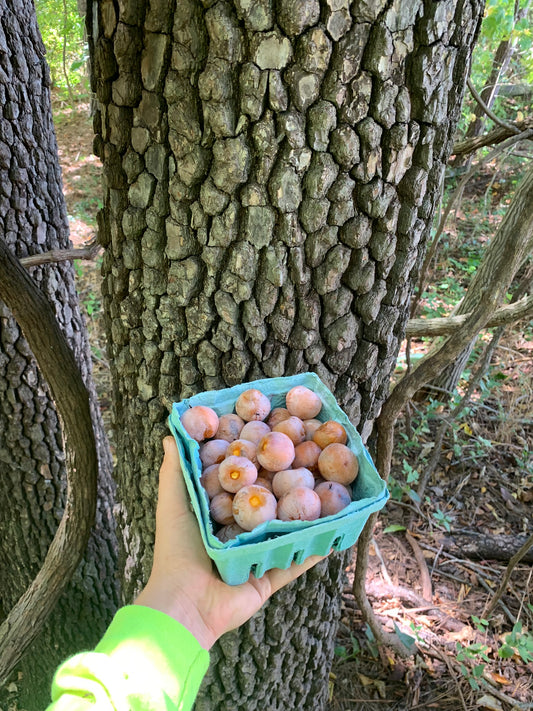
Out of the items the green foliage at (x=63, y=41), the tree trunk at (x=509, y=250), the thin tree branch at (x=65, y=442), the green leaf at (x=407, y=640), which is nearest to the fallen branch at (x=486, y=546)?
the green leaf at (x=407, y=640)

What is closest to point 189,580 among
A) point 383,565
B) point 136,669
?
point 136,669

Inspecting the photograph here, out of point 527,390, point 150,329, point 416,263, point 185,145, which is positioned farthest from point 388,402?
point 527,390

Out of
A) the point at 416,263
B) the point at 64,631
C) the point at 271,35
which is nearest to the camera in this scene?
the point at 271,35

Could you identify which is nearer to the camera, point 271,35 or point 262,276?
point 271,35

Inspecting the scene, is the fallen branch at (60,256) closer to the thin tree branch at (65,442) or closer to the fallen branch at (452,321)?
the thin tree branch at (65,442)

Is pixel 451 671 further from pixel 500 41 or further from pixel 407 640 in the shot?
pixel 500 41

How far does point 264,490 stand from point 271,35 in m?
0.89

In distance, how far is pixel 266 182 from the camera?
109 cm

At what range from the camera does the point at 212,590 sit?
1053 millimetres

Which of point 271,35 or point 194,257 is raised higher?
point 271,35

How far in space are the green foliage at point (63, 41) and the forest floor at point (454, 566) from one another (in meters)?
3.92

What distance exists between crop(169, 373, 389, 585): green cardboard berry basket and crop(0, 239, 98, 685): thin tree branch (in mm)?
677

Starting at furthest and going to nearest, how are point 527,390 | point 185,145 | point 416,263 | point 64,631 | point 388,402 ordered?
point 527,390
point 64,631
point 388,402
point 416,263
point 185,145

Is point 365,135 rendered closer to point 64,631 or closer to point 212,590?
point 212,590
